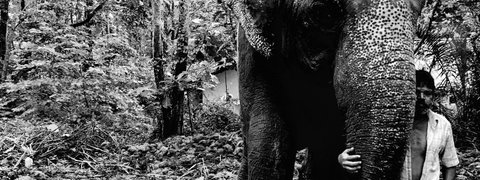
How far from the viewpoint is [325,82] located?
8.89ft

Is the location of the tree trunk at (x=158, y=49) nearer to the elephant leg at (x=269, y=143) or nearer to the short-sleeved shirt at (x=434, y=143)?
the elephant leg at (x=269, y=143)

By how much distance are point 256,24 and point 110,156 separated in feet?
15.3

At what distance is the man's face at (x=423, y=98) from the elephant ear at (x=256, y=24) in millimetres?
780

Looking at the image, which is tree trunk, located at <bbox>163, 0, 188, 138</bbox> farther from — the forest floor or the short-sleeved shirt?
the short-sleeved shirt

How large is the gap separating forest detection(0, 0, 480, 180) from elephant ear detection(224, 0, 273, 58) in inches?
117

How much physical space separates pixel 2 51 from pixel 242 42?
31.4ft

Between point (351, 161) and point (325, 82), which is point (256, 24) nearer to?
point (325, 82)

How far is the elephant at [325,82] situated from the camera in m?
1.91

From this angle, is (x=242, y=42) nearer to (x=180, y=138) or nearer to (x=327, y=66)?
(x=327, y=66)

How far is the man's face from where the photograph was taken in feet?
8.16

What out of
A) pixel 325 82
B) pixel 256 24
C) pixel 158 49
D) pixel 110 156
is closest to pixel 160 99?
pixel 158 49

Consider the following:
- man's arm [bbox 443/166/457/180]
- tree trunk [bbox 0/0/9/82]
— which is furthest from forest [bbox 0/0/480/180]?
man's arm [bbox 443/166/457/180]

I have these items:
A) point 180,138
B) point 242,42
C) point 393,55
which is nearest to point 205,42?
point 180,138

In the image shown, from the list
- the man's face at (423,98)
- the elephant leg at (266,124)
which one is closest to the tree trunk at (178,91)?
the elephant leg at (266,124)
